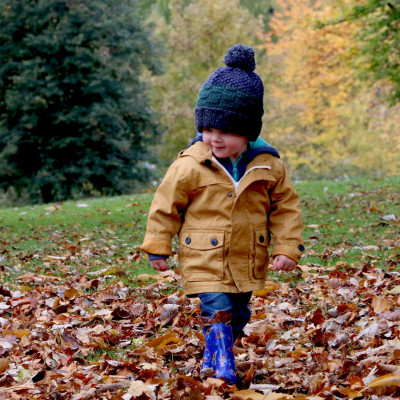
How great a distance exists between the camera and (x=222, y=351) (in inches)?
132

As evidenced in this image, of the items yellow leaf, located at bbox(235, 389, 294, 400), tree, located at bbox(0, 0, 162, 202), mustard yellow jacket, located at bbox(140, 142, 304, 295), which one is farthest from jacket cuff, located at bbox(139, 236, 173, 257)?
tree, located at bbox(0, 0, 162, 202)

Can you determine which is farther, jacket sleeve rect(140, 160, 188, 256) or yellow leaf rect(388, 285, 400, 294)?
yellow leaf rect(388, 285, 400, 294)

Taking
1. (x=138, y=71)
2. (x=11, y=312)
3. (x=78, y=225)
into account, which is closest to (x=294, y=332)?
(x=11, y=312)

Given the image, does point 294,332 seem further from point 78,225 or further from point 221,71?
point 78,225

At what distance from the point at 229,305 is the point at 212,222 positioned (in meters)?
0.47

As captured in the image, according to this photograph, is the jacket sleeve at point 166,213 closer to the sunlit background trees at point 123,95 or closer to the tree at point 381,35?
the tree at point 381,35

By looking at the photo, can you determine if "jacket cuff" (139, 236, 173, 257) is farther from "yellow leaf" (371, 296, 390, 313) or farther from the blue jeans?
"yellow leaf" (371, 296, 390, 313)

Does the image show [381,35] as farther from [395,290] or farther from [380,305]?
[380,305]

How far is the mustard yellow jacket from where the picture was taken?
3420 mm

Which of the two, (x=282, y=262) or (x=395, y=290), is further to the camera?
(x=395, y=290)

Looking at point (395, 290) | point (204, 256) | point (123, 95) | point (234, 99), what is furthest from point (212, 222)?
point (123, 95)

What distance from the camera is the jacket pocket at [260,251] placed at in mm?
3516

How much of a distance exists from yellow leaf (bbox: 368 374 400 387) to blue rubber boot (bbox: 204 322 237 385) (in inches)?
29.2

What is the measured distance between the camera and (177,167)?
3535mm
